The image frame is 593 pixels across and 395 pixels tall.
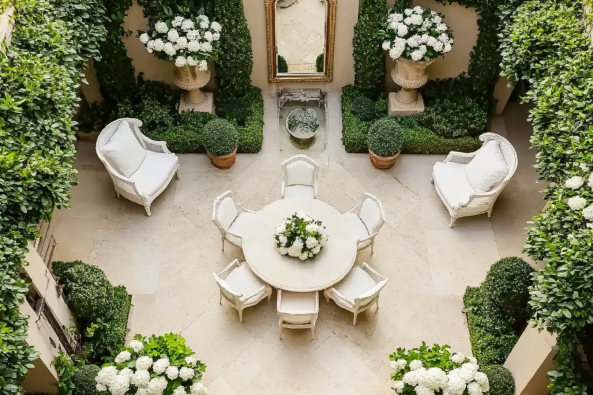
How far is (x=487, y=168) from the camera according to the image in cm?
794

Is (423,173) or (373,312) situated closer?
(373,312)

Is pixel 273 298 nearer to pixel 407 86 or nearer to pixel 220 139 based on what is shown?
pixel 220 139

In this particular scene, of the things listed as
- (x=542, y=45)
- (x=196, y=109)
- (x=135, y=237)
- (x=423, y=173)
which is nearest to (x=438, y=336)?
(x=423, y=173)

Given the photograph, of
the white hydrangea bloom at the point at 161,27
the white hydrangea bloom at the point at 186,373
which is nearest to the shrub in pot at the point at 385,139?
the white hydrangea bloom at the point at 161,27

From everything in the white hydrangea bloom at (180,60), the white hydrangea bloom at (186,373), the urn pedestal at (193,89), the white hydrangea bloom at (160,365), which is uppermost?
the white hydrangea bloom at (180,60)

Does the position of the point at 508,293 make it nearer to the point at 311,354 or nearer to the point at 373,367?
the point at 373,367

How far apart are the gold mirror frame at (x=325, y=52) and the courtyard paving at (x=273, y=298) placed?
593mm

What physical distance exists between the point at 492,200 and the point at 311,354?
10.9 ft

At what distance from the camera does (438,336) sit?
24.0ft

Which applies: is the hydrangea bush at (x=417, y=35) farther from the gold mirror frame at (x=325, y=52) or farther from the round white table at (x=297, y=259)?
the round white table at (x=297, y=259)

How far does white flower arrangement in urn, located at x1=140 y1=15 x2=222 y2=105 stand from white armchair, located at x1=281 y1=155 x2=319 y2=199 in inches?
78.2

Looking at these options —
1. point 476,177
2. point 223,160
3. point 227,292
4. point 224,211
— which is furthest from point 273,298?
point 476,177

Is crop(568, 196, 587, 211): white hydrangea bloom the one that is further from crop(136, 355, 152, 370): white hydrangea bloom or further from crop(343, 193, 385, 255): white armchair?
crop(136, 355, 152, 370): white hydrangea bloom

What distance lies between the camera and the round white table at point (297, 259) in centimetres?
704
